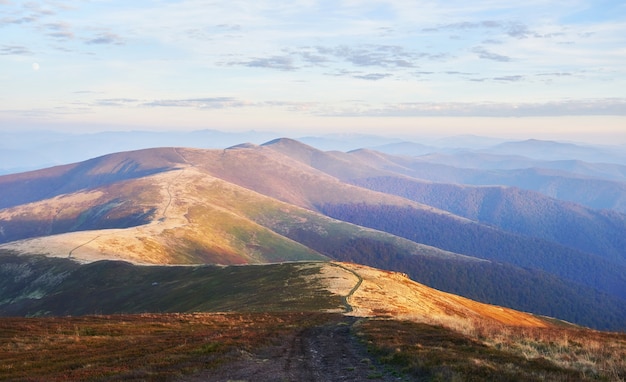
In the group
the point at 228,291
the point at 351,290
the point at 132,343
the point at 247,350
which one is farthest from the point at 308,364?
the point at 228,291

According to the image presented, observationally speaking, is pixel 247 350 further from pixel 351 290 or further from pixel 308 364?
pixel 351 290

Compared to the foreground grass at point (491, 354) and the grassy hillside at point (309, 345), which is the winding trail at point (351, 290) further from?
the foreground grass at point (491, 354)

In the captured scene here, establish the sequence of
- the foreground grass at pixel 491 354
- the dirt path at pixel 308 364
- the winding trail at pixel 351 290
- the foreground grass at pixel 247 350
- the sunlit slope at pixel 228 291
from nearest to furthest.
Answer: the foreground grass at pixel 491 354
the foreground grass at pixel 247 350
the dirt path at pixel 308 364
the winding trail at pixel 351 290
the sunlit slope at pixel 228 291

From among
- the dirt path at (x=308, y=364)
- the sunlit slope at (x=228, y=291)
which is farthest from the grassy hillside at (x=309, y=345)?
the sunlit slope at (x=228, y=291)

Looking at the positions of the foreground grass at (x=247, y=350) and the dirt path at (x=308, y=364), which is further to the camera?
the dirt path at (x=308, y=364)

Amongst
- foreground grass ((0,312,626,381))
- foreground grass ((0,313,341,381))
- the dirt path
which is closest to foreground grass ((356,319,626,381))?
foreground grass ((0,312,626,381))

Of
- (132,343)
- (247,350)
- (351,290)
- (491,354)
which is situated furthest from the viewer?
(351,290)

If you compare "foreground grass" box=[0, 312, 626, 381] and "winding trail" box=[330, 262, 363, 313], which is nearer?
"foreground grass" box=[0, 312, 626, 381]

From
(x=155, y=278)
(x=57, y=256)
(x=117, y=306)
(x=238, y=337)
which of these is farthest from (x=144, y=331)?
(x=57, y=256)

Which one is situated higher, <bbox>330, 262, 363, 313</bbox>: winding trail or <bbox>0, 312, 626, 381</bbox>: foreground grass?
<bbox>0, 312, 626, 381</bbox>: foreground grass

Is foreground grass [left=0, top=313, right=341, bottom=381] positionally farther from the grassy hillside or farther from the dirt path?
the dirt path
